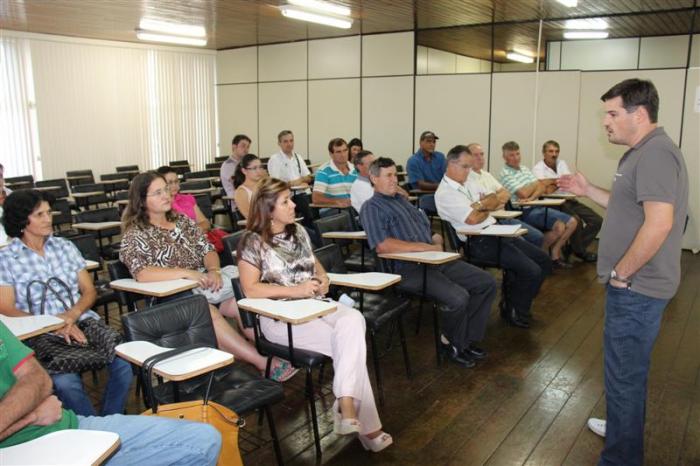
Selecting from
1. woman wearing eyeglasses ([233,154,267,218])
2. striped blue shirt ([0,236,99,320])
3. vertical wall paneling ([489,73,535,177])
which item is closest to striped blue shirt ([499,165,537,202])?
vertical wall paneling ([489,73,535,177])

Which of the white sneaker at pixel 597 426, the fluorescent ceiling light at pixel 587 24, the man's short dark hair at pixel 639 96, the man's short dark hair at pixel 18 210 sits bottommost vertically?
the white sneaker at pixel 597 426

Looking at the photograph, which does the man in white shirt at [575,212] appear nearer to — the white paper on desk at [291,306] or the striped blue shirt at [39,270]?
the white paper on desk at [291,306]

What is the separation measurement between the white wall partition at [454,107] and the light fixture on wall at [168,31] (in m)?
3.63

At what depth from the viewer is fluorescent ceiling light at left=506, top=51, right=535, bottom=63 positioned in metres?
11.9

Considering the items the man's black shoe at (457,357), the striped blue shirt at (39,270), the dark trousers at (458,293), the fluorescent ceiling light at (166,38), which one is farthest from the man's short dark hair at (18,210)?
the fluorescent ceiling light at (166,38)

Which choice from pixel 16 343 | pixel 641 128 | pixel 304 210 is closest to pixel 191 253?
pixel 16 343

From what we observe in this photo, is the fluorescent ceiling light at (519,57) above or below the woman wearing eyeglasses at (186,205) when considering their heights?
above

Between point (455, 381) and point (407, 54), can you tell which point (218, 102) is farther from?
point (455, 381)

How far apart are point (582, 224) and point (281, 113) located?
626cm

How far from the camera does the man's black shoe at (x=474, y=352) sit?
410cm

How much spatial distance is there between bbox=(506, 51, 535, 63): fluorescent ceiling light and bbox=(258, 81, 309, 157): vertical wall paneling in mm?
4232

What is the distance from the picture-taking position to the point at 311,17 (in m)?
7.83

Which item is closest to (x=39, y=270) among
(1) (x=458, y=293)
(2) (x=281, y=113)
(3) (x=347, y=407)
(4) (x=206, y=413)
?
(4) (x=206, y=413)

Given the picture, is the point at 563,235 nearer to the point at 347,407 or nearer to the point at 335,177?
the point at 335,177
